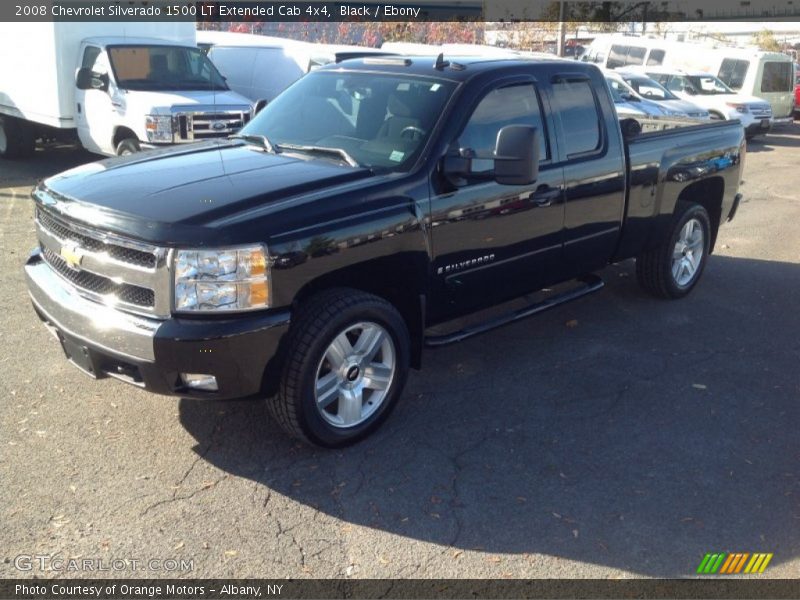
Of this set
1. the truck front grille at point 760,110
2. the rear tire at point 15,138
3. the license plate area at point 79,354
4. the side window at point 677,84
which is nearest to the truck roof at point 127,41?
the rear tire at point 15,138

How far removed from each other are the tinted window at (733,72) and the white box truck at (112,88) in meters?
15.0

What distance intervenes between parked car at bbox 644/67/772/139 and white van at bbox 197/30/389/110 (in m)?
9.21

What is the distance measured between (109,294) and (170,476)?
94cm

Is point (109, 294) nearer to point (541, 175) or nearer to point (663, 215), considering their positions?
point (541, 175)

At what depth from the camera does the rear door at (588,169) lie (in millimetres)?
5504

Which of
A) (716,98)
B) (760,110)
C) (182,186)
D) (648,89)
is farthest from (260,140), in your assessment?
(760,110)

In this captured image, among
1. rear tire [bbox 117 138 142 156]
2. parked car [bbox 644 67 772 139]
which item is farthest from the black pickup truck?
parked car [bbox 644 67 772 139]

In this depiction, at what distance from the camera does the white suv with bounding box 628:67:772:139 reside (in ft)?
63.2

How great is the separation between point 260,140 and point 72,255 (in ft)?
4.77

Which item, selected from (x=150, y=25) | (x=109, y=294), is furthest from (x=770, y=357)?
(x=150, y=25)

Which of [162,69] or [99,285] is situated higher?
[162,69]

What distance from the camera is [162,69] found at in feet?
38.1

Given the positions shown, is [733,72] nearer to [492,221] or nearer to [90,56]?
[90,56]

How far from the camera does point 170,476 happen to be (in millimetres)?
4062
